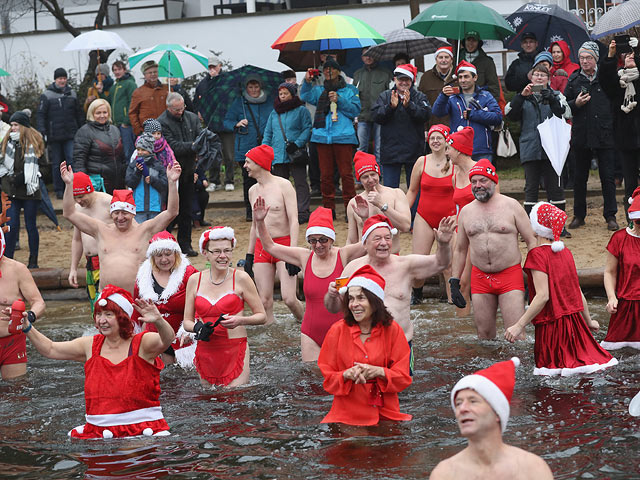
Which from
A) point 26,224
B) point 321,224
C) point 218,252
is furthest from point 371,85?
point 218,252

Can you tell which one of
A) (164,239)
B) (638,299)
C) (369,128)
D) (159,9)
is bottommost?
(638,299)

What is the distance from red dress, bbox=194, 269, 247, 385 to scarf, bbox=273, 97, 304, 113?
5.86m


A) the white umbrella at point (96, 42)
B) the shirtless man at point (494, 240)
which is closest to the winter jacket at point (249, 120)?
the white umbrella at point (96, 42)

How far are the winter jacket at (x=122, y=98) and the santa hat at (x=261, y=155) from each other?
573cm

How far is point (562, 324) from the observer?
25.0 ft

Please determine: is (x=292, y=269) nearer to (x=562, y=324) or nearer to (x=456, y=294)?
(x=456, y=294)

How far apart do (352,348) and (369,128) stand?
8.14 metres

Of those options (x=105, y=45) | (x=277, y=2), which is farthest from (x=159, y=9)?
(x=105, y=45)

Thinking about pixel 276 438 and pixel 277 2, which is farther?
pixel 277 2

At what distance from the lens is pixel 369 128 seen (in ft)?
46.6

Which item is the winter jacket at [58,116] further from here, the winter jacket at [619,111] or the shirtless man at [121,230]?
the winter jacket at [619,111]

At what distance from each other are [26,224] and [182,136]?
2315 mm

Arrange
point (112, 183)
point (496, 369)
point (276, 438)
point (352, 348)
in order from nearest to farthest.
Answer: point (496, 369), point (352, 348), point (276, 438), point (112, 183)

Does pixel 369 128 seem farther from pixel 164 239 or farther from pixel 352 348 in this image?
pixel 352 348
